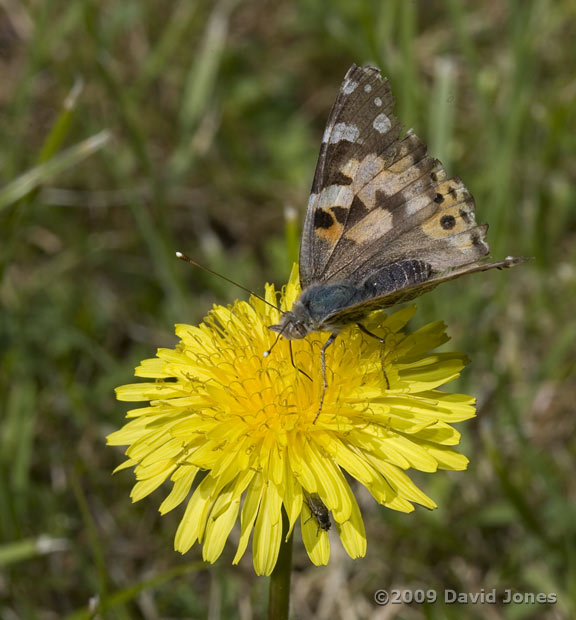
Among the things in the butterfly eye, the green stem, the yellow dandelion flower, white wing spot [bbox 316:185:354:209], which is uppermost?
white wing spot [bbox 316:185:354:209]

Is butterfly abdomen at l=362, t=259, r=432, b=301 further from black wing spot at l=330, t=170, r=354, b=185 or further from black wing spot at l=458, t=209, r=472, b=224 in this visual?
black wing spot at l=330, t=170, r=354, b=185

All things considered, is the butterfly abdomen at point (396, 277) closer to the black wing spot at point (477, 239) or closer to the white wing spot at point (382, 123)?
the black wing spot at point (477, 239)

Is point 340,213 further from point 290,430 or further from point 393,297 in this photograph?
point 290,430

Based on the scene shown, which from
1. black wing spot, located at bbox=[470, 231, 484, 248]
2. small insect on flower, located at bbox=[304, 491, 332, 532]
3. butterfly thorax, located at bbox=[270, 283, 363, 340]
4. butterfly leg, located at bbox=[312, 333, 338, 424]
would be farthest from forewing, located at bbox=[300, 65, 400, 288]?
small insect on flower, located at bbox=[304, 491, 332, 532]

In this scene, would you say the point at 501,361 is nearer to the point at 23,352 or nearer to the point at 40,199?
the point at 23,352

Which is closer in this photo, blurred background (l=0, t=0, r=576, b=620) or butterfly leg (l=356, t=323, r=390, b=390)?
butterfly leg (l=356, t=323, r=390, b=390)

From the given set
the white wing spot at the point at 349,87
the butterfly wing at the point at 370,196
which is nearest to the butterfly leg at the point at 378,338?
the butterfly wing at the point at 370,196

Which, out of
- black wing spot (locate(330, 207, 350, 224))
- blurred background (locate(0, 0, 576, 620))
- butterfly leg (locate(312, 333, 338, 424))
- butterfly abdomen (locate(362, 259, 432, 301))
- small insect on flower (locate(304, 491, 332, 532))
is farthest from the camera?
blurred background (locate(0, 0, 576, 620))

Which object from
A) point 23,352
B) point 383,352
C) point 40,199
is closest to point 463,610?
point 383,352
